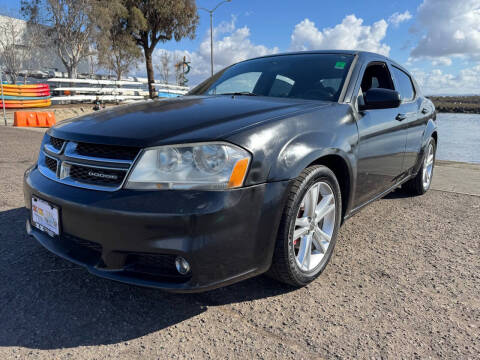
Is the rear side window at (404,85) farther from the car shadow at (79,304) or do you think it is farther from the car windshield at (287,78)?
the car shadow at (79,304)

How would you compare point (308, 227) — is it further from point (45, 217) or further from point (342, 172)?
point (45, 217)

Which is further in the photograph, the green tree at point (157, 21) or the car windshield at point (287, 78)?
the green tree at point (157, 21)

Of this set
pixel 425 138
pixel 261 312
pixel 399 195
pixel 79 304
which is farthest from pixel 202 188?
pixel 399 195

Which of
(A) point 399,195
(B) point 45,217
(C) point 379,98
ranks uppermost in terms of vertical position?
(C) point 379,98

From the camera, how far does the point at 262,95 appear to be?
298cm

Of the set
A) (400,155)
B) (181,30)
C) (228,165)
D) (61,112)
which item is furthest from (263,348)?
(181,30)

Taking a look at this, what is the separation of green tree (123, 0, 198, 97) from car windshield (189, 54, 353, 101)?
82.7 ft

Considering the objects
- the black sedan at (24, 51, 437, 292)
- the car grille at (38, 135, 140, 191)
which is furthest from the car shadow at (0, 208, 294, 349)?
the car grille at (38, 135, 140, 191)

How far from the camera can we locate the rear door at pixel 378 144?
271cm

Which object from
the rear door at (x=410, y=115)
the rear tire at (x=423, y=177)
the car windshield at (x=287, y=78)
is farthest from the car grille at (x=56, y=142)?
the rear tire at (x=423, y=177)

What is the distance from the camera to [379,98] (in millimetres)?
2666

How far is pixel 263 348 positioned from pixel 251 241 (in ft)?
1.63

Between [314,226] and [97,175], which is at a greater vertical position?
[97,175]

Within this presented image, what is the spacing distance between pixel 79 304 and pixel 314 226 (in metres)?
1.44
